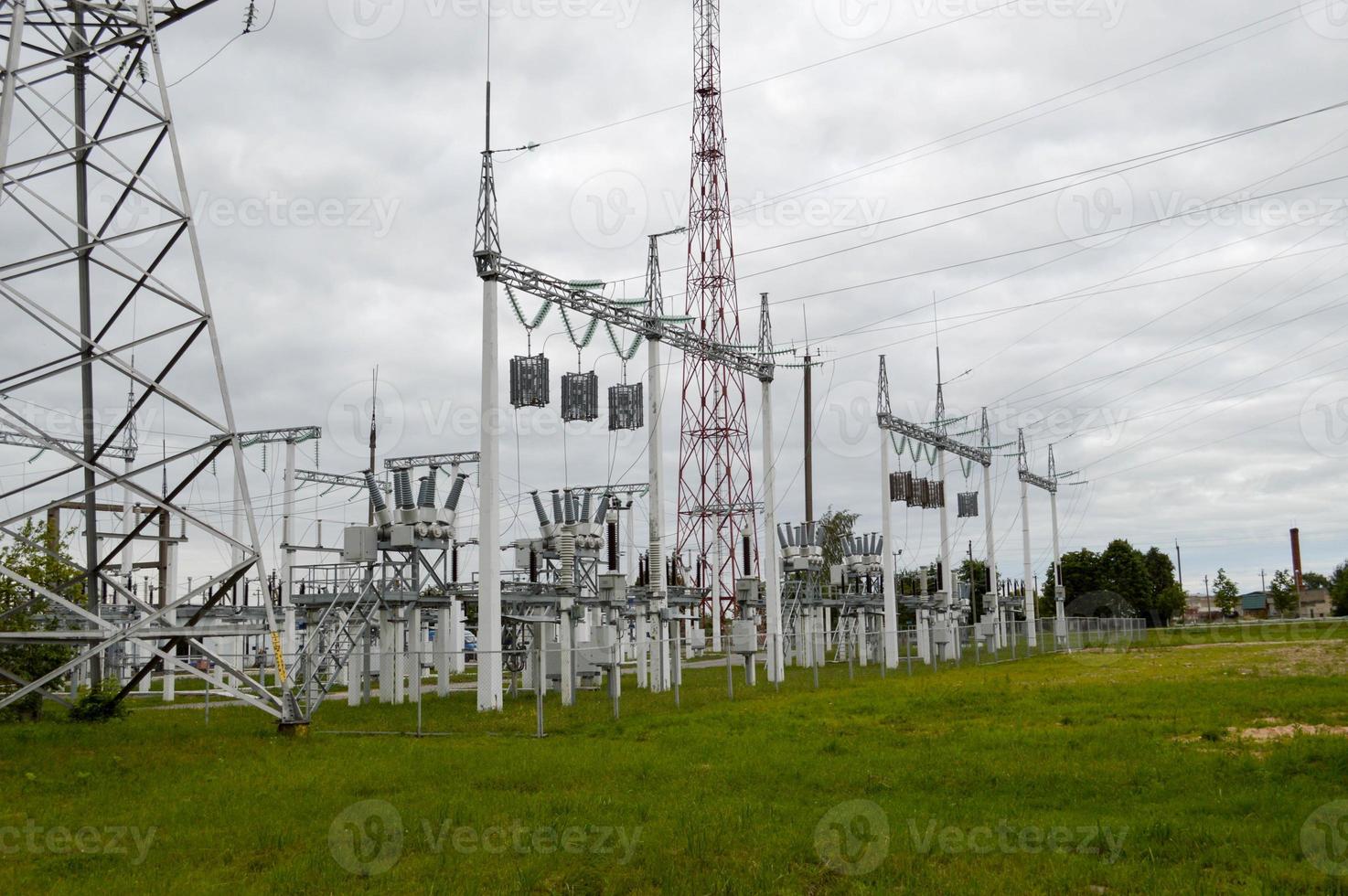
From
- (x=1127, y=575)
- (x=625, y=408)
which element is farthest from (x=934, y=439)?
(x=1127, y=575)

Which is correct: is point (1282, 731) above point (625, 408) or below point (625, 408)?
below

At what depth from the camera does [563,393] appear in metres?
31.8

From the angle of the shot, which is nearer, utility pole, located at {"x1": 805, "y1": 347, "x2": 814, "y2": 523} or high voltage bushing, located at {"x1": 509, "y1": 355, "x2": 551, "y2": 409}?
high voltage bushing, located at {"x1": 509, "y1": 355, "x2": 551, "y2": 409}

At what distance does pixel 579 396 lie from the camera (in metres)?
31.9

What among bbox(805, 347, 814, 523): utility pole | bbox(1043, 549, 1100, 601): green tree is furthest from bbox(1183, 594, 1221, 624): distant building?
bbox(805, 347, 814, 523): utility pole

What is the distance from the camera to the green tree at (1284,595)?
102938 mm

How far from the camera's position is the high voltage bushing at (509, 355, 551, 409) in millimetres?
29703

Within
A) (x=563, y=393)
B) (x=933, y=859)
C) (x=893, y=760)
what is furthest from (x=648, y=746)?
(x=563, y=393)

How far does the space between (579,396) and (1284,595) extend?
318 ft

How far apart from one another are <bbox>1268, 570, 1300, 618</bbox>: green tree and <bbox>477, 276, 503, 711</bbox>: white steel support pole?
3730 inches

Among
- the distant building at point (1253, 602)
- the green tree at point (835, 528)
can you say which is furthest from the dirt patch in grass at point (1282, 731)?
the distant building at point (1253, 602)

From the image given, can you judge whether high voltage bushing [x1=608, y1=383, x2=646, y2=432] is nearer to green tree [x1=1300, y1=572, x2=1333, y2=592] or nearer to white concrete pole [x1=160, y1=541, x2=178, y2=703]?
white concrete pole [x1=160, y1=541, x2=178, y2=703]

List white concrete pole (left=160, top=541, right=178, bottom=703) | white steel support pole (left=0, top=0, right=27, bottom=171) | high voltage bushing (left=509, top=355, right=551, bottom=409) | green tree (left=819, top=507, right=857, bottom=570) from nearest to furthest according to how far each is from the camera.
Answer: white steel support pole (left=0, top=0, right=27, bottom=171), high voltage bushing (left=509, top=355, right=551, bottom=409), white concrete pole (left=160, top=541, right=178, bottom=703), green tree (left=819, top=507, right=857, bottom=570)

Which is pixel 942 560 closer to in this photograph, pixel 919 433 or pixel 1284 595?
pixel 919 433
